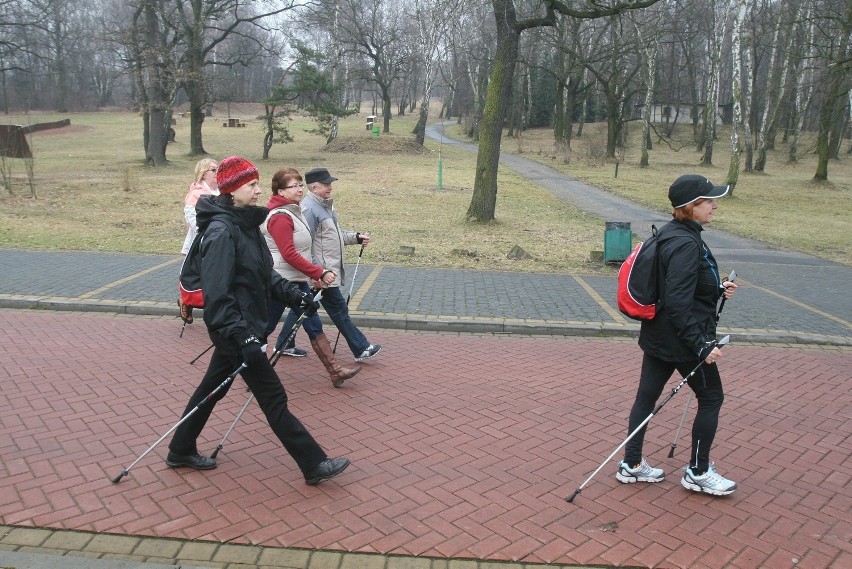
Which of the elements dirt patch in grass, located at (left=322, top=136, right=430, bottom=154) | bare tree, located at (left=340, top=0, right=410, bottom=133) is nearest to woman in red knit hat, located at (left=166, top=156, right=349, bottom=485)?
dirt patch in grass, located at (left=322, top=136, right=430, bottom=154)

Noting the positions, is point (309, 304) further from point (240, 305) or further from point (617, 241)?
point (617, 241)

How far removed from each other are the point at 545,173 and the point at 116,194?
19.6 metres

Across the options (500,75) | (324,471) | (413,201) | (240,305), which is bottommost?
(324,471)

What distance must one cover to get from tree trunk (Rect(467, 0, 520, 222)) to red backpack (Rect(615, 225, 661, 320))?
34.4 ft

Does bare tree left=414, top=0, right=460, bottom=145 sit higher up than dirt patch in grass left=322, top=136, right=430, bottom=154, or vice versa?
bare tree left=414, top=0, right=460, bottom=145

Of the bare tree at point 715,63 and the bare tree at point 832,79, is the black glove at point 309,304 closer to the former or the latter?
the bare tree at point 832,79

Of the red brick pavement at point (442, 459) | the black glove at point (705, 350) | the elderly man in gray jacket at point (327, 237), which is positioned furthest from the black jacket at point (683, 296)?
the elderly man in gray jacket at point (327, 237)

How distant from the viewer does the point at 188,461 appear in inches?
181

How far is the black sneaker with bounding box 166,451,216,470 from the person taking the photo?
4.59 meters

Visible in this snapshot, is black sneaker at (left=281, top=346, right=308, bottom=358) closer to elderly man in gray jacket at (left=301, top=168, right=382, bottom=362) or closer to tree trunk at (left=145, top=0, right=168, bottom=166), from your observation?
elderly man in gray jacket at (left=301, top=168, right=382, bottom=362)

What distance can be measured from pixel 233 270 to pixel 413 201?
1717cm

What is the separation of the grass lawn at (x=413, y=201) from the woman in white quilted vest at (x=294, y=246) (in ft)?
18.1

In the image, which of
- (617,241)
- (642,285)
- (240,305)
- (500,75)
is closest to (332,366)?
(240,305)

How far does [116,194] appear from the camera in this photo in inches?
816
